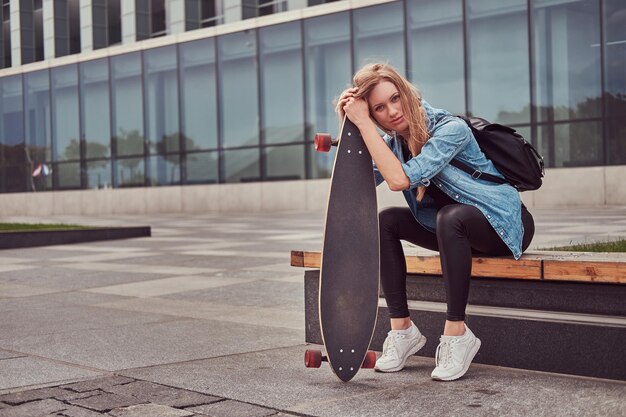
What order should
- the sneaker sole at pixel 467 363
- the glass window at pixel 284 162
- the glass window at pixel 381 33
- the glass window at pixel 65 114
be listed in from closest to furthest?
the sneaker sole at pixel 467 363, the glass window at pixel 381 33, the glass window at pixel 284 162, the glass window at pixel 65 114

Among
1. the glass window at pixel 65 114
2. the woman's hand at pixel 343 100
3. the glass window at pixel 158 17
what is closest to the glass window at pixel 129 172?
the glass window at pixel 65 114

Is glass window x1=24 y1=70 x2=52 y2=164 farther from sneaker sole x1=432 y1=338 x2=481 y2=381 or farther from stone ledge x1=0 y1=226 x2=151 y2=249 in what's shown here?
sneaker sole x1=432 y1=338 x2=481 y2=381

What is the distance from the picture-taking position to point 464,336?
12.4 feet

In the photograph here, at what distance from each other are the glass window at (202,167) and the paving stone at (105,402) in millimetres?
25935

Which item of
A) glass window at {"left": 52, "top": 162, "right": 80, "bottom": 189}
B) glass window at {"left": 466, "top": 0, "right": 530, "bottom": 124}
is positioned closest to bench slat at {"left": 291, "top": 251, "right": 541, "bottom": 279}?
glass window at {"left": 466, "top": 0, "right": 530, "bottom": 124}

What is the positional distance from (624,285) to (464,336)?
0.71 meters

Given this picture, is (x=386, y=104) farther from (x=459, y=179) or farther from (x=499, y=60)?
(x=499, y=60)

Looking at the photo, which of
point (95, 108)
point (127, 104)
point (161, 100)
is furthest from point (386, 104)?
point (95, 108)

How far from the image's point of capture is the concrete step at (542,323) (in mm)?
3605

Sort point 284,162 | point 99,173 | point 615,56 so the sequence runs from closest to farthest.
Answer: point 615,56
point 284,162
point 99,173

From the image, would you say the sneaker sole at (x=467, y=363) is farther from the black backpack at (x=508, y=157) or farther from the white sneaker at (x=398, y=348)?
the black backpack at (x=508, y=157)

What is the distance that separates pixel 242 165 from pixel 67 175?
9.91 m

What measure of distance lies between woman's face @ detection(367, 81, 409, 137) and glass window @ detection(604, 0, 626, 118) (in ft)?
60.3

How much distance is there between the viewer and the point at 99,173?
33.7 meters
